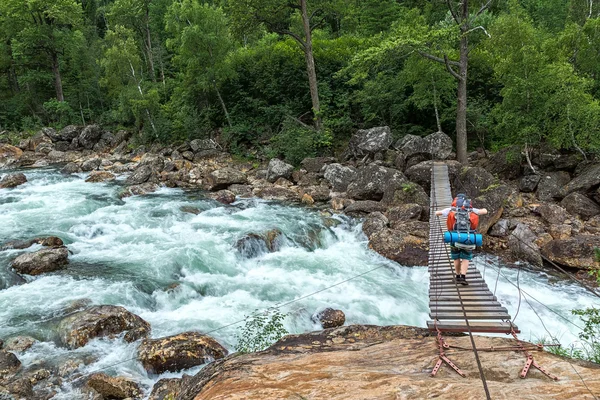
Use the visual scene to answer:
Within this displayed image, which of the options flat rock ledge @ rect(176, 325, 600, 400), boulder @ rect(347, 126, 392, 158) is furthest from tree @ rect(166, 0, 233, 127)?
flat rock ledge @ rect(176, 325, 600, 400)

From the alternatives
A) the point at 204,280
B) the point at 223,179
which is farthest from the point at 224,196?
the point at 204,280

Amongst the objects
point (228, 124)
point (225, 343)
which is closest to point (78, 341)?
point (225, 343)

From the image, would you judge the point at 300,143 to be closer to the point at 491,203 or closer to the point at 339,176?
the point at 339,176

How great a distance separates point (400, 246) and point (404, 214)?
212 cm

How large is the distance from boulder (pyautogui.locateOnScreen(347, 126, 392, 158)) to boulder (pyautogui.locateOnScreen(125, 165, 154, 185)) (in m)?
10.9

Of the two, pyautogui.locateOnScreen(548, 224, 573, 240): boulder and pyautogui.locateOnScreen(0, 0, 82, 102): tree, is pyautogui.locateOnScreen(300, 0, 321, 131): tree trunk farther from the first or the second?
pyautogui.locateOnScreen(0, 0, 82, 102): tree

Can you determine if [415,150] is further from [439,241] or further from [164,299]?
[164,299]

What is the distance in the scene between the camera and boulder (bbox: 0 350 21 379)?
595 centimetres

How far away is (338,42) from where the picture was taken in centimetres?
2320

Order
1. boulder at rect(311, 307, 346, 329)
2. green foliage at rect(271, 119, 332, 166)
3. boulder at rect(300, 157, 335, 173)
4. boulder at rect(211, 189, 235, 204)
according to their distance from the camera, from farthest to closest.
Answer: green foliage at rect(271, 119, 332, 166)
boulder at rect(300, 157, 335, 173)
boulder at rect(211, 189, 235, 204)
boulder at rect(311, 307, 346, 329)

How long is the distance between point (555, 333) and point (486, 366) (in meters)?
5.00

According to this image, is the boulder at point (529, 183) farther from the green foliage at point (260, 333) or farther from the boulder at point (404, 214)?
the green foliage at point (260, 333)

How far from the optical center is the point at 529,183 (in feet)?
43.2

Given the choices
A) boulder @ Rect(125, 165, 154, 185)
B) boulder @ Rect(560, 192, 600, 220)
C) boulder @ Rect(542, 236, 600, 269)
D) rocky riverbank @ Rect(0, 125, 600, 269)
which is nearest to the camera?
boulder @ Rect(542, 236, 600, 269)
